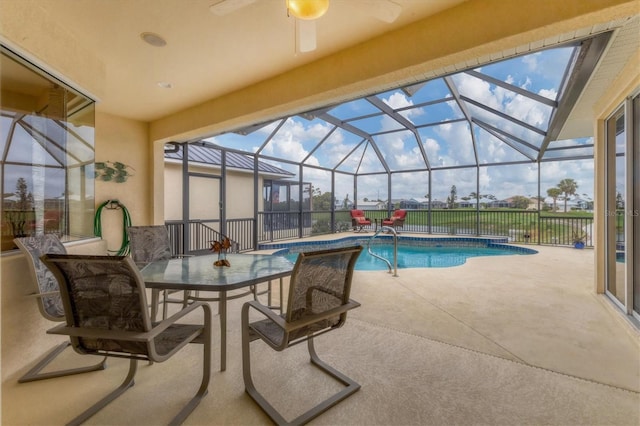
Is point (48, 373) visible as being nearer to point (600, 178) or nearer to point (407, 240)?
point (600, 178)

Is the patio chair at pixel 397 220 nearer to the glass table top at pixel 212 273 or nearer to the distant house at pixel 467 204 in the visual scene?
the distant house at pixel 467 204

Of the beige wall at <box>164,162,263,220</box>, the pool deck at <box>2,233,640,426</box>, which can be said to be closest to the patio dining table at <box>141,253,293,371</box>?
the pool deck at <box>2,233,640,426</box>

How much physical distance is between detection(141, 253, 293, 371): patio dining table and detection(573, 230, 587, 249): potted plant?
8593 mm

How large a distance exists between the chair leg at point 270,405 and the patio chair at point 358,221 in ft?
28.2

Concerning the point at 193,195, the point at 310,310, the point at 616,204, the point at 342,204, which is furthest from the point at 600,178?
the point at 342,204

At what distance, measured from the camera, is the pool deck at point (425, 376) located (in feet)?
5.18

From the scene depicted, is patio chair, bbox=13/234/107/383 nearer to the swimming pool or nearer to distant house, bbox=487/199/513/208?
the swimming pool

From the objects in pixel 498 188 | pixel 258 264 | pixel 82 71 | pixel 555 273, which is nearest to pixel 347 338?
pixel 258 264

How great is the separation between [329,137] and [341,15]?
6.32 metres

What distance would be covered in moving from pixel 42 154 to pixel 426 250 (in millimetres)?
8262

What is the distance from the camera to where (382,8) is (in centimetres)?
183

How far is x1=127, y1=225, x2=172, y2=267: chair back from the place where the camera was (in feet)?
10.0

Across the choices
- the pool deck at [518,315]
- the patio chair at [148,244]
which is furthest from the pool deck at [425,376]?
the patio chair at [148,244]

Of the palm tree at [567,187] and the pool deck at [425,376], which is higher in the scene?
the palm tree at [567,187]
